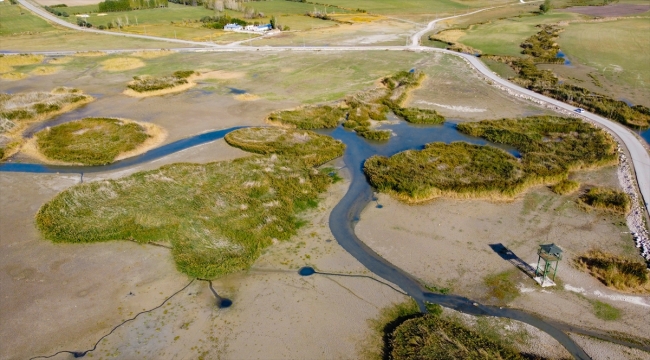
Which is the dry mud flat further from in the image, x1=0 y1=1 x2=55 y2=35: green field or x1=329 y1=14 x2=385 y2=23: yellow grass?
x1=329 y1=14 x2=385 y2=23: yellow grass

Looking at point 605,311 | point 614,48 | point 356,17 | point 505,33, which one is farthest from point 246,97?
point 356,17

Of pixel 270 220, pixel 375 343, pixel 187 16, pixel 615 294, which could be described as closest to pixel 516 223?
pixel 615 294

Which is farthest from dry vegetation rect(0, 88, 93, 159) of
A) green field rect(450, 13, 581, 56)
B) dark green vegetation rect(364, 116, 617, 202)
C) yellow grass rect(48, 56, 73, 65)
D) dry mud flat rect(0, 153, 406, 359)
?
green field rect(450, 13, 581, 56)

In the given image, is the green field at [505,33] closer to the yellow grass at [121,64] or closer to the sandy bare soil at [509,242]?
the sandy bare soil at [509,242]

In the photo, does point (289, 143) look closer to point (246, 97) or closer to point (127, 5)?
point (246, 97)

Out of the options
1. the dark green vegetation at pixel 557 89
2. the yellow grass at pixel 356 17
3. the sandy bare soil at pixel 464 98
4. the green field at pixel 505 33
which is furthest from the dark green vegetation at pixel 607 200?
the yellow grass at pixel 356 17
